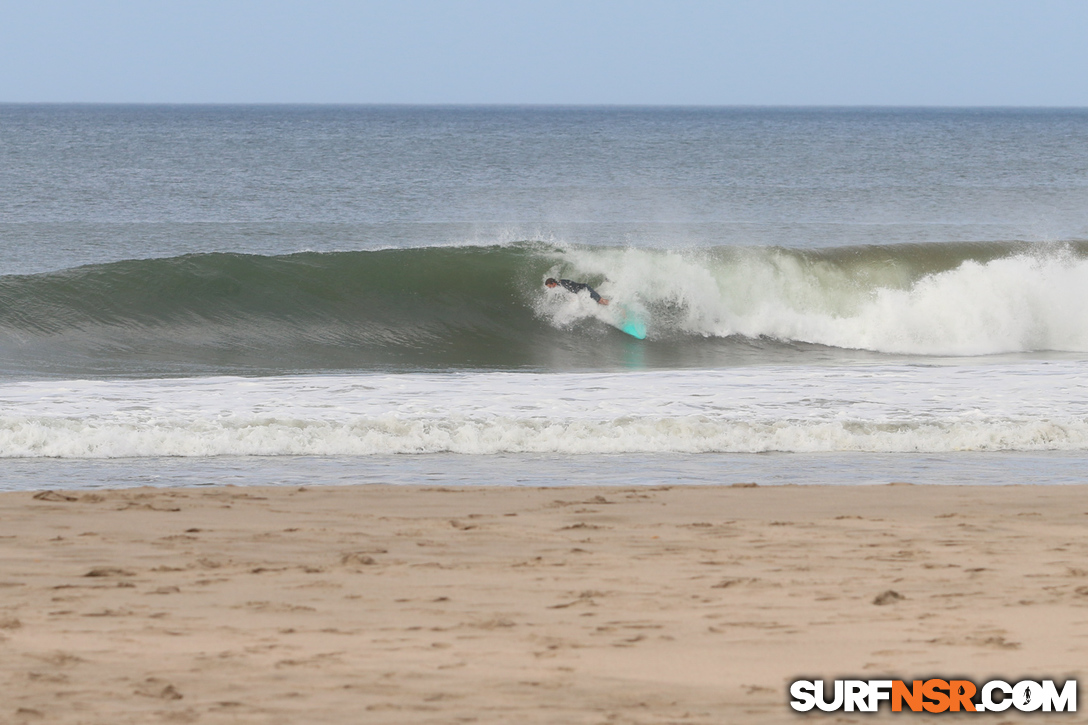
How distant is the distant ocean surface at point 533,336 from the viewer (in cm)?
832

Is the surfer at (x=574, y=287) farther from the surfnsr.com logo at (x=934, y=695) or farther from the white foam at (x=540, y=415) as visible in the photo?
the surfnsr.com logo at (x=934, y=695)

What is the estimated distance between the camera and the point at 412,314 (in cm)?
1697

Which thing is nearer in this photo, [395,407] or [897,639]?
[897,639]

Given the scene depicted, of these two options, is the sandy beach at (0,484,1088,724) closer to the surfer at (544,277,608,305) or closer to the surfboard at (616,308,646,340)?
the surfboard at (616,308,646,340)

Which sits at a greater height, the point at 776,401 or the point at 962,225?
the point at 962,225

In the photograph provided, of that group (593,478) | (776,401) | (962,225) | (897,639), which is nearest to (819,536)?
(897,639)

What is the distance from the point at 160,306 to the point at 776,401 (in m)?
9.91

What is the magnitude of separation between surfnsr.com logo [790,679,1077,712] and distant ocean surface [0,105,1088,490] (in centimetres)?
379

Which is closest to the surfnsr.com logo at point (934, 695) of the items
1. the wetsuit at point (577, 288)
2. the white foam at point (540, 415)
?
the white foam at point (540, 415)

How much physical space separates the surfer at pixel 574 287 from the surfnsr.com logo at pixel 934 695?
13.0 m

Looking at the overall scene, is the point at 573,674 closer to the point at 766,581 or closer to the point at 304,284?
the point at 766,581

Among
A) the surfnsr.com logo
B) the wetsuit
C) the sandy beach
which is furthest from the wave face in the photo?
the surfnsr.com logo

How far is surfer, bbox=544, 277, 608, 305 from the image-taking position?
54.8ft

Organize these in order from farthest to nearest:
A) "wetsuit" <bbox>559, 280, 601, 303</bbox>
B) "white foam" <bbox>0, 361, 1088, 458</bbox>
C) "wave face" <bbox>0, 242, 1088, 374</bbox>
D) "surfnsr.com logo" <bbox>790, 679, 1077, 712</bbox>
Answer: "wetsuit" <bbox>559, 280, 601, 303</bbox> → "wave face" <bbox>0, 242, 1088, 374</bbox> → "white foam" <bbox>0, 361, 1088, 458</bbox> → "surfnsr.com logo" <bbox>790, 679, 1077, 712</bbox>
